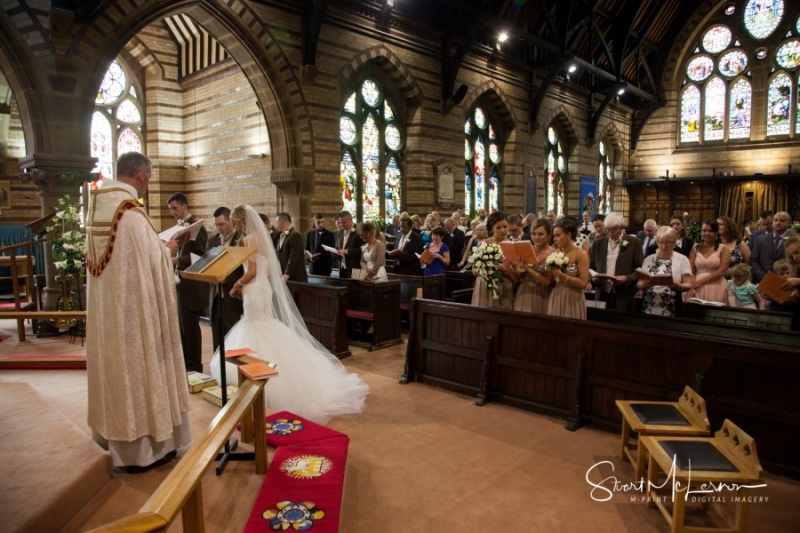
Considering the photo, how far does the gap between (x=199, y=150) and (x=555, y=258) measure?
1129cm

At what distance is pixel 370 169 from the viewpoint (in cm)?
1289

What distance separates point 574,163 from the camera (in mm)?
19734

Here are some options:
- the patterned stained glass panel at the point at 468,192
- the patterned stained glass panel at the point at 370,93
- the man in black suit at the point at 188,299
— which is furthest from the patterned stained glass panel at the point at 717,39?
the man in black suit at the point at 188,299

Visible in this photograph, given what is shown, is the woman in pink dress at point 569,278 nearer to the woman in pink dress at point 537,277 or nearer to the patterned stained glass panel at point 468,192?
the woman in pink dress at point 537,277

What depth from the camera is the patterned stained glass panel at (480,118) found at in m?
15.8

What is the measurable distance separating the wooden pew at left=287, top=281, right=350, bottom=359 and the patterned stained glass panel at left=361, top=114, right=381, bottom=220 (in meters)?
6.23

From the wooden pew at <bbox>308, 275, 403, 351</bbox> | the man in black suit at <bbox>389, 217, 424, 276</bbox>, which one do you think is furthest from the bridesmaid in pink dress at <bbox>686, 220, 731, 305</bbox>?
the man in black suit at <bbox>389, 217, 424, 276</bbox>

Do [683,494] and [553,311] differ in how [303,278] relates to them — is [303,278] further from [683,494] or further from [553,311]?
→ [683,494]

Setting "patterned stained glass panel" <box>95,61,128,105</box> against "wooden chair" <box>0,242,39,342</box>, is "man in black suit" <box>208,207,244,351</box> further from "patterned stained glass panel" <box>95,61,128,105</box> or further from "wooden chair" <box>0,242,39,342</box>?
"patterned stained glass panel" <box>95,61,128,105</box>

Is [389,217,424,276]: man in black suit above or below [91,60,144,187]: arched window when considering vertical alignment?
below

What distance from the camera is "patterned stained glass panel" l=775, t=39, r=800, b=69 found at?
18.2m

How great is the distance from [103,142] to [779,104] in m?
22.0

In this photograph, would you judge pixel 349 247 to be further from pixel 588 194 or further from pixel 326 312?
pixel 588 194

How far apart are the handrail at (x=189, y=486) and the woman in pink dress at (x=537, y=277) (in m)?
2.52
